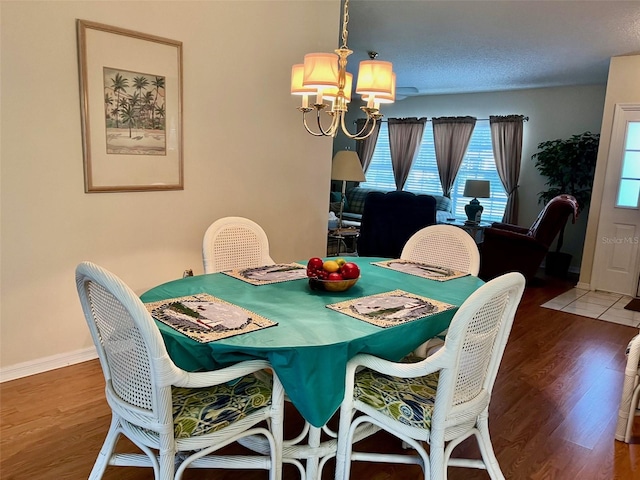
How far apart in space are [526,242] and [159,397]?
4509mm

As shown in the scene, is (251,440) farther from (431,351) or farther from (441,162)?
(441,162)

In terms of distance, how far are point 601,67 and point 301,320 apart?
521cm

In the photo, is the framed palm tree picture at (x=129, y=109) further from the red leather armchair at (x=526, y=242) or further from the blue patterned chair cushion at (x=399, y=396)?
the red leather armchair at (x=526, y=242)

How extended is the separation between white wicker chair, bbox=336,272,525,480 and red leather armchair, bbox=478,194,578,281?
3.61 m

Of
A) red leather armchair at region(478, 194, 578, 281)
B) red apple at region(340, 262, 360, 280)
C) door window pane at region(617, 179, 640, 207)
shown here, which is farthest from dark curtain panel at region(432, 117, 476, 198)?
red apple at region(340, 262, 360, 280)

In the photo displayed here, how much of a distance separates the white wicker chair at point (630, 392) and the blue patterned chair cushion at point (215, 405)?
1775 mm

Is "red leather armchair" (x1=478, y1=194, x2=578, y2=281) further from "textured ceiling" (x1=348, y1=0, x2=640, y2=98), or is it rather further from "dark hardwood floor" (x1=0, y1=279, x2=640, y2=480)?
"dark hardwood floor" (x1=0, y1=279, x2=640, y2=480)

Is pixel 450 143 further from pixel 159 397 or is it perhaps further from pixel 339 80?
pixel 159 397

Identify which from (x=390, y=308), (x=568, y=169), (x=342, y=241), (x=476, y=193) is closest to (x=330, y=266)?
(x=390, y=308)

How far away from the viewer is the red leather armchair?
481cm

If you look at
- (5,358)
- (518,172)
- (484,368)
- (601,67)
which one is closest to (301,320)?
(484,368)

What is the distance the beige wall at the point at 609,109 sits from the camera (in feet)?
15.4

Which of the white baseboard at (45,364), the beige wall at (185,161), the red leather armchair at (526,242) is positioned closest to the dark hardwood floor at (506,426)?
the white baseboard at (45,364)

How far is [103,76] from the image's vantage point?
261 centimetres
